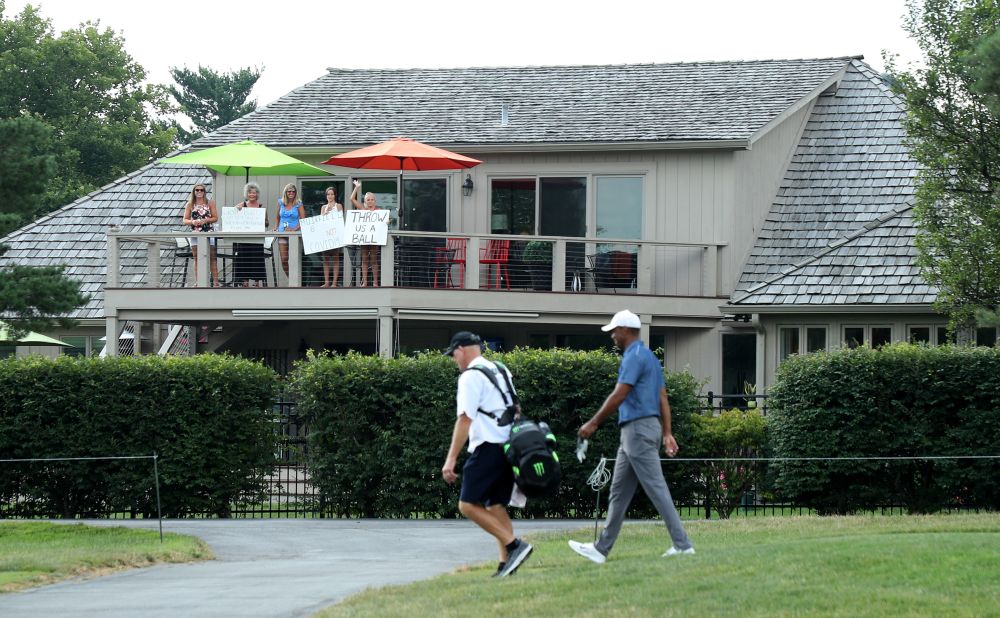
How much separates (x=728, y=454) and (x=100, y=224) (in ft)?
52.5

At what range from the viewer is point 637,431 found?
11156 mm

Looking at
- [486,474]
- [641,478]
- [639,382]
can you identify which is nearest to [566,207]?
[639,382]

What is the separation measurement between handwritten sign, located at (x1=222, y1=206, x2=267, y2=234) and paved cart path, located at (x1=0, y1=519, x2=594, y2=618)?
309 inches

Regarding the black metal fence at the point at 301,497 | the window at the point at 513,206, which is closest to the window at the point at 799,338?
the window at the point at 513,206

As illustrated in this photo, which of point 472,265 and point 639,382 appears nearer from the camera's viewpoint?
point 639,382

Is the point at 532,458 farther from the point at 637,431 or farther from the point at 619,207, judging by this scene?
the point at 619,207

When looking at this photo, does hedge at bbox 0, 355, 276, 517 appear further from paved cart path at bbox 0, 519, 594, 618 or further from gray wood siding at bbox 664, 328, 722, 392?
gray wood siding at bbox 664, 328, 722, 392

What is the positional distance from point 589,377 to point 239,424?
4102 mm

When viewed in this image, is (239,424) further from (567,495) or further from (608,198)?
(608,198)

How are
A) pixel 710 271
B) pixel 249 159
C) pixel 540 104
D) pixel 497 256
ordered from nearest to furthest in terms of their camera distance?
pixel 249 159 → pixel 497 256 → pixel 710 271 → pixel 540 104

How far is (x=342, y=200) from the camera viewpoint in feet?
89.1

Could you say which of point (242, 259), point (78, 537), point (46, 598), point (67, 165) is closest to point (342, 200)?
point (242, 259)

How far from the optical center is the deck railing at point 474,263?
963 inches

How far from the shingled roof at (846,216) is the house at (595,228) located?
4 cm
